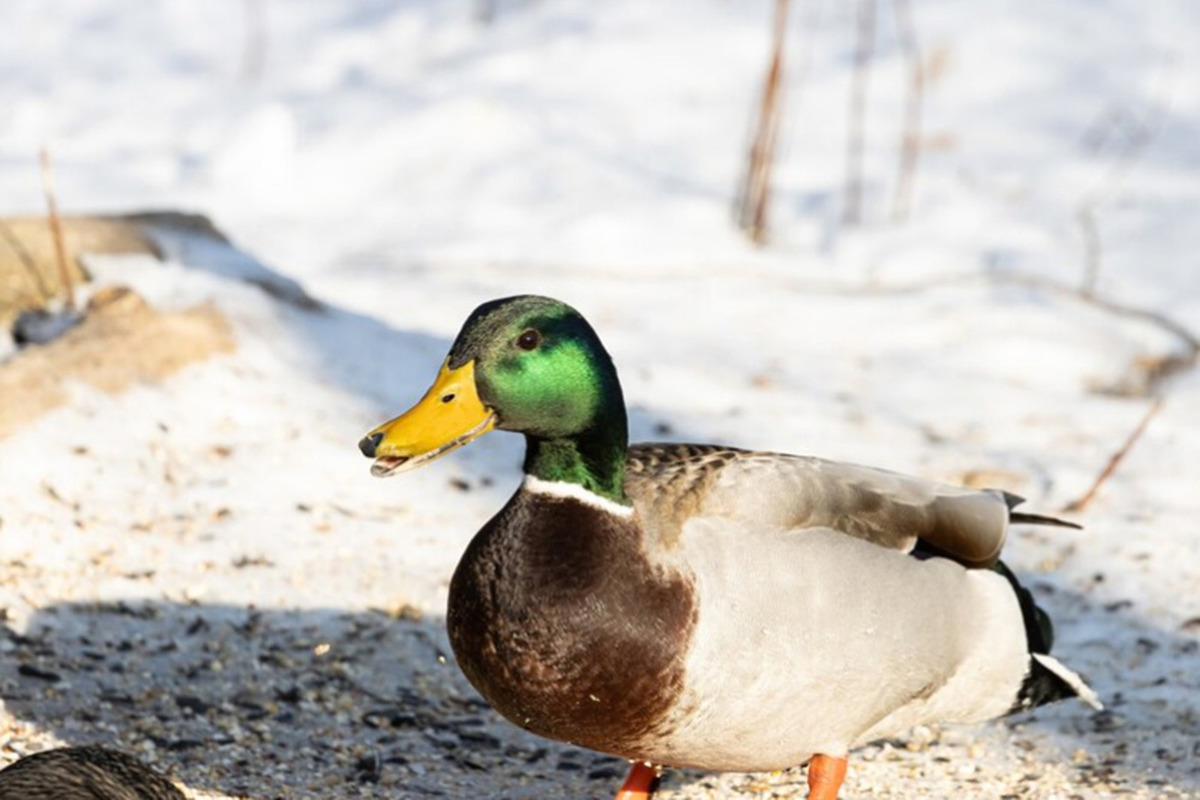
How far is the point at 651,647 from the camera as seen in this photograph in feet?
10.4

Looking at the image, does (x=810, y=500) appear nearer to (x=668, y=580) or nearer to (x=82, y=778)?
(x=668, y=580)

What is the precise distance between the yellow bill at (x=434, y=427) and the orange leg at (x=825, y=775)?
95 centimetres

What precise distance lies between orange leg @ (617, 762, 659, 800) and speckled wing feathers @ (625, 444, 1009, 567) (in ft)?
2.13

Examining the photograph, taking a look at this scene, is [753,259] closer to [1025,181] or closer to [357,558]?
A: [1025,181]

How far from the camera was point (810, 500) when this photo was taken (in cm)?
347

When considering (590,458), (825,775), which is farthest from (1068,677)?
(590,458)

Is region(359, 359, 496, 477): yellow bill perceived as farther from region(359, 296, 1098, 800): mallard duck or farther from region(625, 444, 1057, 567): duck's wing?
region(625, 444, 1057, 567): duck's wing

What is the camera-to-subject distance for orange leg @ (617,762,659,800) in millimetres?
3742

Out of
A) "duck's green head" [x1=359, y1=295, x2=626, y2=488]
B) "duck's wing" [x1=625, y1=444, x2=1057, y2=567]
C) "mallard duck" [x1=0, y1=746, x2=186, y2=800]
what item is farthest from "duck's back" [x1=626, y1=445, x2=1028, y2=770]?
"mallard duck" [x1=0, y1=746, x2=186, y2=800]

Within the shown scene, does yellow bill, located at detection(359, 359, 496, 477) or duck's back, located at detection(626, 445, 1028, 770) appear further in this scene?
duck's back, located at detection(626, 445, 1028, 770)

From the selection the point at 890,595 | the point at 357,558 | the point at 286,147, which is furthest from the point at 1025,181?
the point at 890,595

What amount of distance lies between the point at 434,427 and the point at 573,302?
438 cm

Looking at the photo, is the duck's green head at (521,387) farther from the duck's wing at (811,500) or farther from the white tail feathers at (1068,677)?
the white tail feathers at (1068,677)

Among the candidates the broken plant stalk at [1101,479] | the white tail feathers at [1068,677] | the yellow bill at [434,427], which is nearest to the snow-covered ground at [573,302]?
the broken plant stalk at [1101,479]
